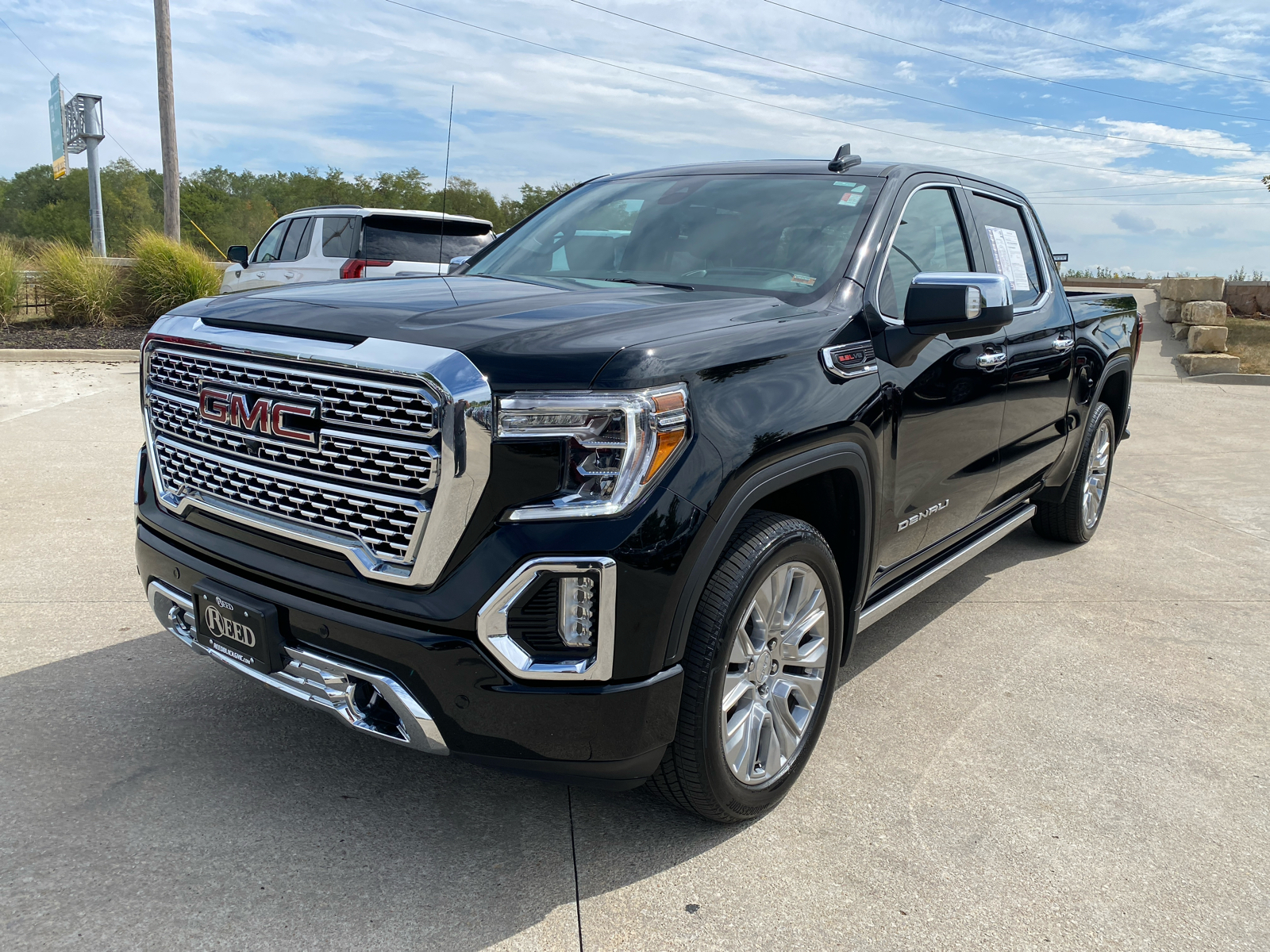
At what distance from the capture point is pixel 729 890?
2479 millimetres

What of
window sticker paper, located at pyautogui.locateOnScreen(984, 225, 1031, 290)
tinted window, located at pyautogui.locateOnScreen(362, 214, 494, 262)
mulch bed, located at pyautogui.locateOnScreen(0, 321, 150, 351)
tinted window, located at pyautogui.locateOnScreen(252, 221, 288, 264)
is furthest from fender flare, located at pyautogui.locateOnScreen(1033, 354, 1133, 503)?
mulch bed, located at pyautogui.locateOnScreen(0, 321, 150, 351)

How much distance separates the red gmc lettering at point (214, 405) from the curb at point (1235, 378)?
14.6 m

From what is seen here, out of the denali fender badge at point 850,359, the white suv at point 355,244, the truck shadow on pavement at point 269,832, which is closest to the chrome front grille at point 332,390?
the truck shadow on pavement at point 269,832

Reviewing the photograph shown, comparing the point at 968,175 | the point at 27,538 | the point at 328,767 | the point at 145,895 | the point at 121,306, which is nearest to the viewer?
the point at 145,895

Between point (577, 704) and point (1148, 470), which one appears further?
point (1148, 470)

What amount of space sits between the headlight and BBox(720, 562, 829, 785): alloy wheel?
55cm

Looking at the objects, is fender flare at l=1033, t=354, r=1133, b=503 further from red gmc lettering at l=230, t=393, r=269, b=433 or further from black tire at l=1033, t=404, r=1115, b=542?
red gmc lettering at l=230, t=393, r=269, b=433

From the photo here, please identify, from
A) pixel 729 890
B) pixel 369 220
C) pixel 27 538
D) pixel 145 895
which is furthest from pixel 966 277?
pixel 369 220

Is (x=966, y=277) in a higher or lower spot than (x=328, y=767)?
higher

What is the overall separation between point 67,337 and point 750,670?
13.8 meters

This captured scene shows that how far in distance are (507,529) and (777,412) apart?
31.4 inches

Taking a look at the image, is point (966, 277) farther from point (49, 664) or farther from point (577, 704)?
point (49, 664)

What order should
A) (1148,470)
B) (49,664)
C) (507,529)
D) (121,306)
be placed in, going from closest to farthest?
(507,529) < (49,664) < (1148,470) < (121,306)

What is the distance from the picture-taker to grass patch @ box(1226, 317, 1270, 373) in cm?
1588
